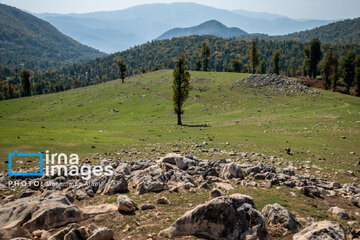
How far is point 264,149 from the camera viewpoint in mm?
30922

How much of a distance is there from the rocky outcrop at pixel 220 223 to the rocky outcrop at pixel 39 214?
5.23 meters

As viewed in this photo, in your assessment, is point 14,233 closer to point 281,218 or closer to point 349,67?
point 281,218

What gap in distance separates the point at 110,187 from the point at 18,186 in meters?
8.21

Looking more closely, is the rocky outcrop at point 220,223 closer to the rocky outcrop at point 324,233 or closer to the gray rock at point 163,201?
the rocky outcrop at point 324,233

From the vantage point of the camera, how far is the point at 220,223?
1100 centimetres

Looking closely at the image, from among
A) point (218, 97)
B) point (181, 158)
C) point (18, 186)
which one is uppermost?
point (218, 97)

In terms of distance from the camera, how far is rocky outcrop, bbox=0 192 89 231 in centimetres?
1164

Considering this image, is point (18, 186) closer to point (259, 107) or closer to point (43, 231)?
point (43, 231)

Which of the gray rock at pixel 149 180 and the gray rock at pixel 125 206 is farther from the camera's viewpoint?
the gray rock at pixel 149 180

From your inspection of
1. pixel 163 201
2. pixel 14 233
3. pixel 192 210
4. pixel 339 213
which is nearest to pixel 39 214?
pixel 14 233

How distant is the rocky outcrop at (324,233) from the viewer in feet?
32.5

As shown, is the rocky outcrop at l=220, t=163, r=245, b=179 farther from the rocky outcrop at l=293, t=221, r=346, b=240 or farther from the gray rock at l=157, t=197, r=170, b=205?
the rocky outcrop at l=293, t=221, r=346, b=240

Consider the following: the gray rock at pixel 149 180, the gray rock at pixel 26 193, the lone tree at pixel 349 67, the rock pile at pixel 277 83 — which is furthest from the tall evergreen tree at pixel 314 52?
the gray rock at pixel 26 193

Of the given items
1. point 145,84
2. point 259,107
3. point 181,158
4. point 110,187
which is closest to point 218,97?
point 259,107
